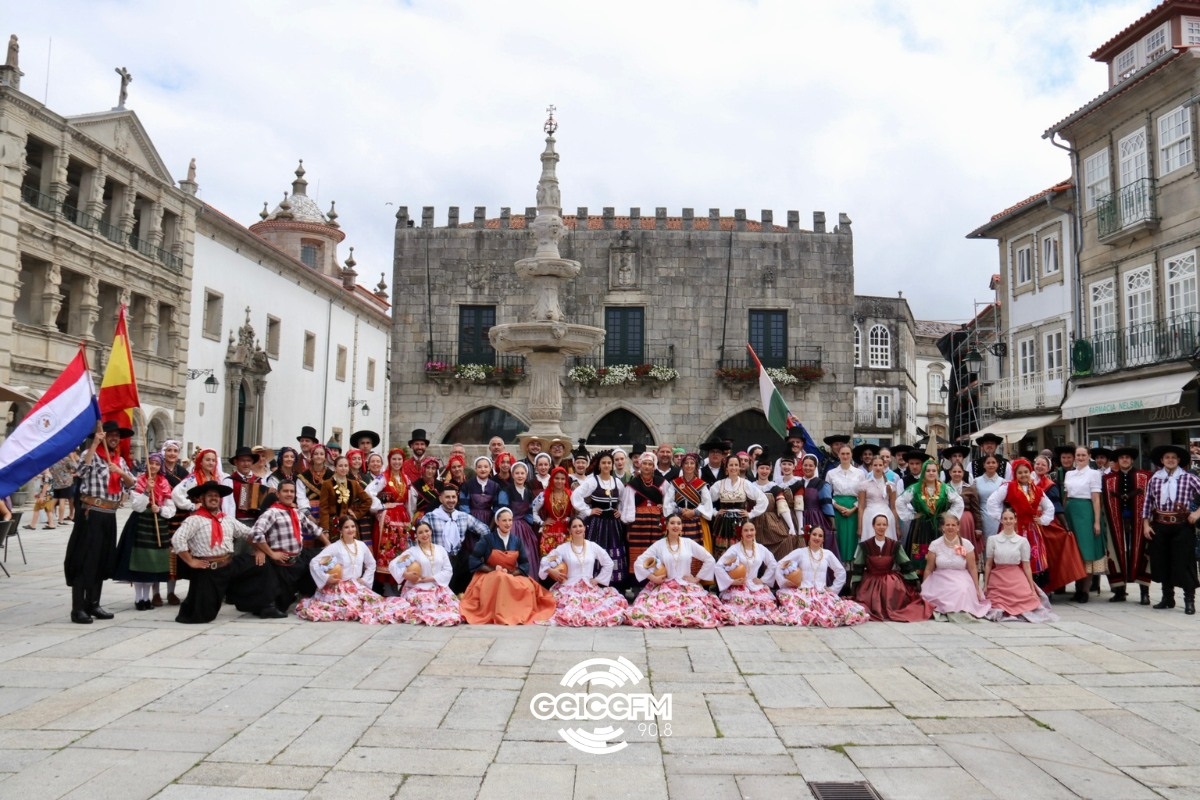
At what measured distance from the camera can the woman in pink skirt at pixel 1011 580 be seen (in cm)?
824

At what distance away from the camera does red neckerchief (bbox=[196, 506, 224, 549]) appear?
7.92 m

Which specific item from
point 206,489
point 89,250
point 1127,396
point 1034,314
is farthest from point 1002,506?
point 89,250

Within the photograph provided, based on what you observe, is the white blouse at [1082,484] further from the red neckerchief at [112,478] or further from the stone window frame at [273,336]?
the stone window frame at [273,336]

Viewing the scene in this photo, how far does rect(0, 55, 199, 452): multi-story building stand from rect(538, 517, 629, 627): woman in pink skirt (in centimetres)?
1412

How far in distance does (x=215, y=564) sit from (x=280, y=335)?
25.2 meters

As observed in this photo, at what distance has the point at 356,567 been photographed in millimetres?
8195

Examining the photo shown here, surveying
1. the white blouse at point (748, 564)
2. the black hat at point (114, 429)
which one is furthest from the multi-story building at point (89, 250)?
the white blouse at point (748, 564)

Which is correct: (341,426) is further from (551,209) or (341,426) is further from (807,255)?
(551,209)

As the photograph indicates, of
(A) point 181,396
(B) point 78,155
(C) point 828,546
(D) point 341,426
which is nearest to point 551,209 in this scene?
(C) point 828,546

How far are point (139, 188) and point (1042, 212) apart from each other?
78.6ft

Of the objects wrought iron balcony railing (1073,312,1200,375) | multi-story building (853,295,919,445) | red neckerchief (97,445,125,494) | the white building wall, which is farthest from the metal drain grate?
multi-story building (853,295,919,445)

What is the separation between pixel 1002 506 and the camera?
355 inches

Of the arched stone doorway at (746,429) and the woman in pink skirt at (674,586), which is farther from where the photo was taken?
the arched stone doorway at (746,429)

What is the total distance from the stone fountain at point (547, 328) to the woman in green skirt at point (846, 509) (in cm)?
505
